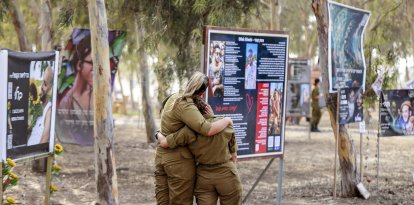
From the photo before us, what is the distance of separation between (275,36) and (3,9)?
6999 millimetres

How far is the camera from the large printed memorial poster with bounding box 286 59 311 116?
22.8 m

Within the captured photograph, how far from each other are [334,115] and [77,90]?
19.0 ft

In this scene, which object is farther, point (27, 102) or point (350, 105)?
point (350, 105)

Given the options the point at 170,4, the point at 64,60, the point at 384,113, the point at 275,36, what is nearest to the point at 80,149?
the point at 64,60

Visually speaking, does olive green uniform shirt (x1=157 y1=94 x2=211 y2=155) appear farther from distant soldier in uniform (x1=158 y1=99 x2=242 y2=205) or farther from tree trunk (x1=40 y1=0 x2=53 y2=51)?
tree trunk (x1=40 y1=0 x2=53 y2=51)

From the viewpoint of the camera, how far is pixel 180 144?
6.92 m

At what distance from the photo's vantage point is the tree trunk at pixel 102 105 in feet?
27.3

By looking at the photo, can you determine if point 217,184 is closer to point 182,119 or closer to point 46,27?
point 182,119

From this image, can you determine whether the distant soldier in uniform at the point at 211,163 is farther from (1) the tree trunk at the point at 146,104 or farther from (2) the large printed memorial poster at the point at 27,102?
(1) the tree trunk at the point at 146,104

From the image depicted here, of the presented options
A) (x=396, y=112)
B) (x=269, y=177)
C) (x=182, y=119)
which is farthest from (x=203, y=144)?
(x=269, y=177)

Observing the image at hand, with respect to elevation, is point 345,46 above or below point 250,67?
above

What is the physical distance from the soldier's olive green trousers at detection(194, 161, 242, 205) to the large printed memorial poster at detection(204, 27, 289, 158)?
121 centimetres

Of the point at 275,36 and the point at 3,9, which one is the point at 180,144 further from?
the point at 3,9

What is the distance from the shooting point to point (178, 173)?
6.98 metres
